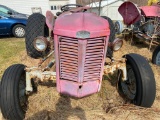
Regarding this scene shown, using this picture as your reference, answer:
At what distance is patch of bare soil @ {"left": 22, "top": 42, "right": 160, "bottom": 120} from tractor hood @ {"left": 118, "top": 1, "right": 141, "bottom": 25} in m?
3.01

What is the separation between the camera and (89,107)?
3.45 meters

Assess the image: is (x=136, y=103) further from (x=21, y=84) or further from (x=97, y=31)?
(x=21, y=84)

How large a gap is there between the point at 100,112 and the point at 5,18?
7449 mm

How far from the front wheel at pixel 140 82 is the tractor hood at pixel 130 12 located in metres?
3.51

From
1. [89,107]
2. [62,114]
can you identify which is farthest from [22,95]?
[89,107]

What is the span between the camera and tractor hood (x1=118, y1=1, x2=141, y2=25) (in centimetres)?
663

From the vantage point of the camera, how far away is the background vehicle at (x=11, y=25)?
9102mm

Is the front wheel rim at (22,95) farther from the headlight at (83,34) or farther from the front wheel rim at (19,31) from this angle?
the front wheel rim at (19,31)

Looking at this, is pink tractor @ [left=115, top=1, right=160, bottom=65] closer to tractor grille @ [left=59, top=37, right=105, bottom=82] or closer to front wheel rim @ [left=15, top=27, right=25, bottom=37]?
tractor grille @ [left=59, top=37, right=105, bottom=82]

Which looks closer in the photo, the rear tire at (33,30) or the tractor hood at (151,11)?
the rear tire at (33,30)

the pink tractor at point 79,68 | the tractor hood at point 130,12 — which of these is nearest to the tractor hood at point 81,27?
the pink tractor at point 79,68

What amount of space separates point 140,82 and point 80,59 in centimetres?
104

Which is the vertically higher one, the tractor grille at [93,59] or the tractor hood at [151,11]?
the tractor hood at [151,11]

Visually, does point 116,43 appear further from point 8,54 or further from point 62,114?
point 8,54
